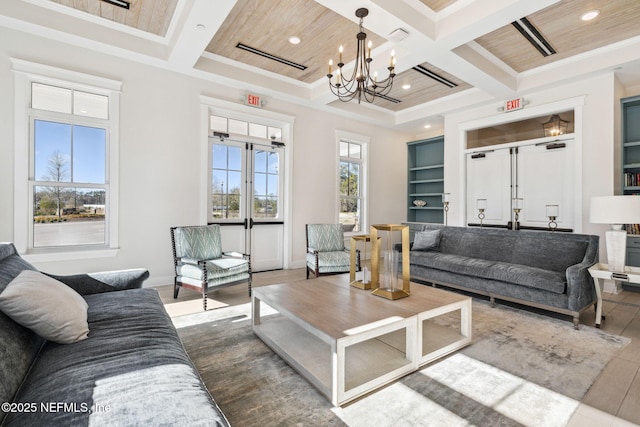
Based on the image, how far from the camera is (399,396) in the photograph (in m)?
1.83

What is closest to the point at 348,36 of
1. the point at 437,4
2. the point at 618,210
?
the point at 437,4

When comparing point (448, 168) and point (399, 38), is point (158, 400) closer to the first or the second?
point (399, 38)

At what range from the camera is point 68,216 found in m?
3.79

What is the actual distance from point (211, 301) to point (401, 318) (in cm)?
242

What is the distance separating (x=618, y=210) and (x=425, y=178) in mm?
4704

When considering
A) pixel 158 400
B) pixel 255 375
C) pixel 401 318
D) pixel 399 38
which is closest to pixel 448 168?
pixel 399 38

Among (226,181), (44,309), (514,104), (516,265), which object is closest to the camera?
(44,309)

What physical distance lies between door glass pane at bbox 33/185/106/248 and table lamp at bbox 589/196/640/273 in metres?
5.60

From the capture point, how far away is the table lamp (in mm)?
2869

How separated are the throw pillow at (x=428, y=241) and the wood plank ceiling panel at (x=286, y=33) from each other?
2770mm

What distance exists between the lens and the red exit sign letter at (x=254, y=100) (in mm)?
4980

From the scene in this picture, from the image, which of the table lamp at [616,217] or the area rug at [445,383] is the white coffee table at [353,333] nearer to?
the area rug at [445,383]

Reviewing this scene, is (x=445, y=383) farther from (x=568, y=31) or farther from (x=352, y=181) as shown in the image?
(x=352, y=181)

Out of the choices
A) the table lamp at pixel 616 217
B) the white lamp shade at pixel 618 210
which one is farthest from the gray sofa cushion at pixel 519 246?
the white lamp shade at pixel 618 210
